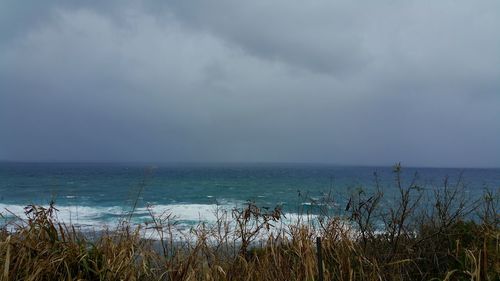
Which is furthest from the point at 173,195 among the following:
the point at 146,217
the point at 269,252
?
the point at 269,252

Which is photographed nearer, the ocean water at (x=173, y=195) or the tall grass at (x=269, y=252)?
the tall grass at (x=269, y=252)

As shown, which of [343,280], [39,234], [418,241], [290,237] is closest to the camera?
[343,280]

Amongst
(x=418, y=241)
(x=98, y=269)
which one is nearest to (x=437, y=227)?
(x=418, y=241)

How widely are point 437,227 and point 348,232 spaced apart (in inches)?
49.5

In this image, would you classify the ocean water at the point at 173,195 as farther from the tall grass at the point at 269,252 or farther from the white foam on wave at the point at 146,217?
the tall grass at the point at 269,252

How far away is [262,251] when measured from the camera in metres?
5.33

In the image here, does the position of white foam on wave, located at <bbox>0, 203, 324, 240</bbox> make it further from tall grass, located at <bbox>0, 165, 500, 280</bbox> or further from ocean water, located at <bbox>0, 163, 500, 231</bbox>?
tall grass, located at <bbox>0, 165, 500, 280</bbox>

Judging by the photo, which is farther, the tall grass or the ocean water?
the ocean water

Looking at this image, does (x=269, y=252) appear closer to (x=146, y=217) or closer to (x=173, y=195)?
(x=146, y=217)

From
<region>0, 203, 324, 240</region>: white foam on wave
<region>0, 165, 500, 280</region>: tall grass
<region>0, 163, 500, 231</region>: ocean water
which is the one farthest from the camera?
<region>0, 163, 500, 231</region>: ocean water

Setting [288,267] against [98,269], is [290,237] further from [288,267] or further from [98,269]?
[98,269]

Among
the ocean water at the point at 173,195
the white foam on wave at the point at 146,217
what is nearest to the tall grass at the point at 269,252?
the white foam on wave at the point at 146,217

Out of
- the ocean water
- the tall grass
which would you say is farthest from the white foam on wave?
the tall grass

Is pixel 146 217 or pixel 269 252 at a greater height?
pixel 269 252
